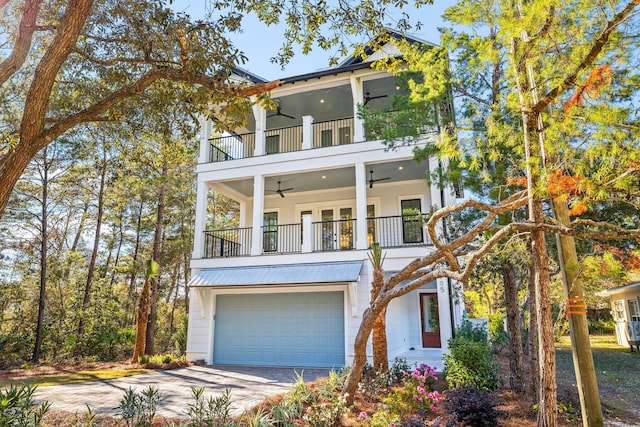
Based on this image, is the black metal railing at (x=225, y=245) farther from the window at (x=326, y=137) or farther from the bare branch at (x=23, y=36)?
the bare branch at (x=23, y=36)

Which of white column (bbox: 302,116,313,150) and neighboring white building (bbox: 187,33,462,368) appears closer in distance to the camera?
neighboring white building (bbox: 187,33,462,368)

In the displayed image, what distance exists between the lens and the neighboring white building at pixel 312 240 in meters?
12.0

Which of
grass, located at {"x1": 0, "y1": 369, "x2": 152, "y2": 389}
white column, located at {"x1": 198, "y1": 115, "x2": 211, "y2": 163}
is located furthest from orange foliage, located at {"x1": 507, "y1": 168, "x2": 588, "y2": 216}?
white column, located at {"x1": 198, "y1": 115, "x2": 211, "y2": 163}

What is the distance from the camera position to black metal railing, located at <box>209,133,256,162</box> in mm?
15062

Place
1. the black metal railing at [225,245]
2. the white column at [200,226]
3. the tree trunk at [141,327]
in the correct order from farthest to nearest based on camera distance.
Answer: the black metal railing at [225,245]
the white column at [200,226]
the tree trunk at [141,327]

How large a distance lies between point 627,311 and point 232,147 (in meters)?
20.2

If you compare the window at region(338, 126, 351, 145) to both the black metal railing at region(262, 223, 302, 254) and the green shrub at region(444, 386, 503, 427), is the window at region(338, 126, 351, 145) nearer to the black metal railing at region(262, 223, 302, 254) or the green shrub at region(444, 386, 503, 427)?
the black metal railing at region(262, 223, 302, 254)

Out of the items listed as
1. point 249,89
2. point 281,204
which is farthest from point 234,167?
point 249,89

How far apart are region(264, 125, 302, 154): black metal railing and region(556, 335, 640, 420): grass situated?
1100 cm

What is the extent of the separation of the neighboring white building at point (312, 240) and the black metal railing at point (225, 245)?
0.16 feet

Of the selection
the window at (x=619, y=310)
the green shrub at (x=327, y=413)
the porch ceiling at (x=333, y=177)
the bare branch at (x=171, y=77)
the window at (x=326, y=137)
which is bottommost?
the green shrub at (x=327, y=413)

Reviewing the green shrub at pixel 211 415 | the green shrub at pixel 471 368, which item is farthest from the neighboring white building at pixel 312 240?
the green shrub at pixel 211 415

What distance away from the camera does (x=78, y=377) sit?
10.8m

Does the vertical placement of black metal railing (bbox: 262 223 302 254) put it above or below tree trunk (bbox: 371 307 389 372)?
above
